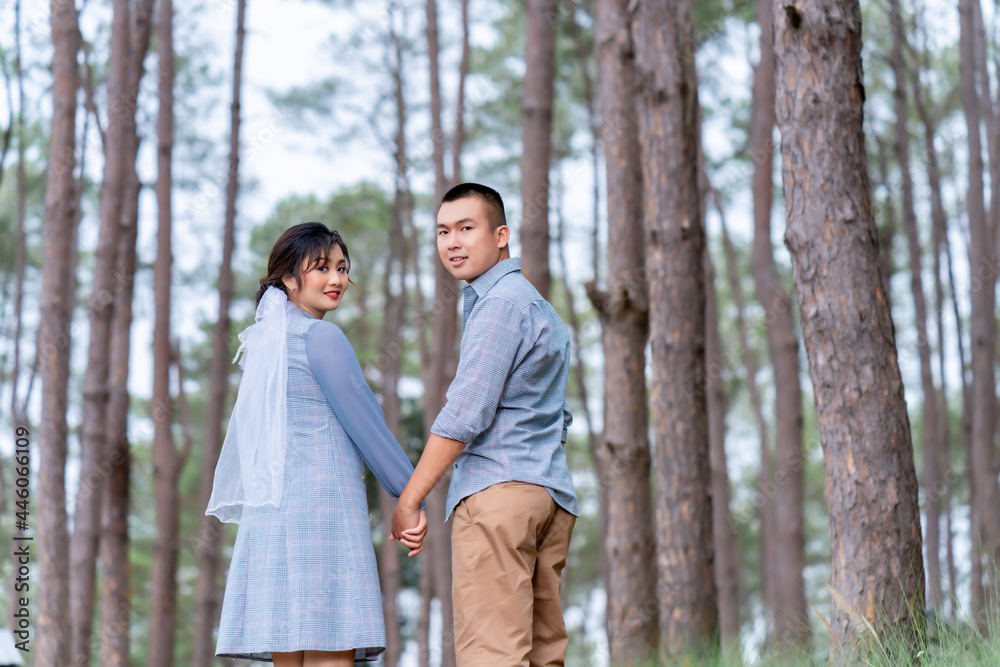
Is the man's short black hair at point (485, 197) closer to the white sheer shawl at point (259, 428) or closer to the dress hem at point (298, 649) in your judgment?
the white sheer shawl at point (259, 428)

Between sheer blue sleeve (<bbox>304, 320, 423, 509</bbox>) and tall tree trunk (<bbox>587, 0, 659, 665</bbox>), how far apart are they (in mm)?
3370

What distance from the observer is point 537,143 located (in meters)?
7.84

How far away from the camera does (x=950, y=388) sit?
21859 mm

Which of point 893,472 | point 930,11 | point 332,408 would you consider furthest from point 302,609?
point 930,11

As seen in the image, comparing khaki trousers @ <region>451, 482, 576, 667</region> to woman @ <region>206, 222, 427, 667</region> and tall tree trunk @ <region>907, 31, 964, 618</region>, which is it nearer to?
woman @ <region>206, 222, 427, 667</region>

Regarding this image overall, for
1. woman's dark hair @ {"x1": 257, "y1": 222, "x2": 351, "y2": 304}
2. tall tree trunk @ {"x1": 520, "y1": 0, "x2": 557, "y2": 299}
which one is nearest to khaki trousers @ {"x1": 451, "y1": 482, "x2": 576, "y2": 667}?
woman's dark hair @ {"x1": 257, "y1": 222, "x2": 351, "y2": 304}

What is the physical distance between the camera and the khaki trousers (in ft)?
8.49

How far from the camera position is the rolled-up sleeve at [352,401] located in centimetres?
292

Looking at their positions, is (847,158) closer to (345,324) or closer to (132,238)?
(132,238)

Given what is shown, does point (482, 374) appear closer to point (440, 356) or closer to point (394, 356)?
point (440, 356)

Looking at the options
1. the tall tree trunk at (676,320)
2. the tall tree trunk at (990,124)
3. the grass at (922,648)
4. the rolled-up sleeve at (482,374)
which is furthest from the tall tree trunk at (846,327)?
the tall tree trunk at (990,124)

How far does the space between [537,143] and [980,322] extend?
5.95 meters

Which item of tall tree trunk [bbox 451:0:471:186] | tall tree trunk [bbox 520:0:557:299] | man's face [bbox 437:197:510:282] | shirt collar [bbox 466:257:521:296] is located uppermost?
tall tree trunk [bbox 451:0:471:186]

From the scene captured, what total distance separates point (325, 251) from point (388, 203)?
49.1 ft
